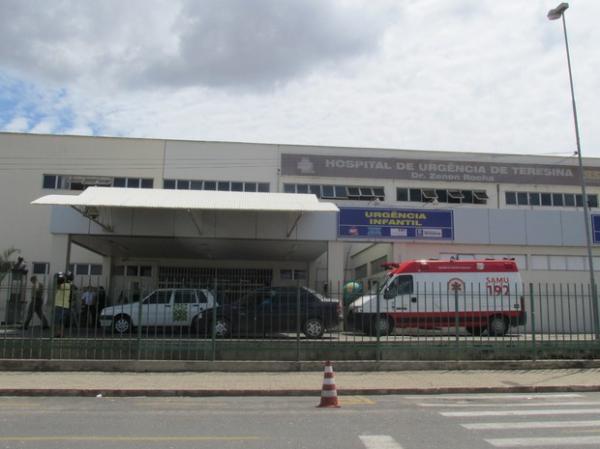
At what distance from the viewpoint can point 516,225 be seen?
24656 millimetres

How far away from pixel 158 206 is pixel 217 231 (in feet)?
9.78

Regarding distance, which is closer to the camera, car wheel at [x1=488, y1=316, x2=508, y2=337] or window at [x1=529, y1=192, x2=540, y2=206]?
car wheel at [x1=488, y1=316, x2=508, y2=337]

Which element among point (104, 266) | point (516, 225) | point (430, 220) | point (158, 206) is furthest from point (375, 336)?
point (104, 266)

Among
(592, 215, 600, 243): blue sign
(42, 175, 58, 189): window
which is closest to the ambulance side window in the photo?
(592, 215, 600, 243): blue sign

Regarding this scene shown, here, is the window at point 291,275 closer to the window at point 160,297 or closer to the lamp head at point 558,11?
the window at point 160,297

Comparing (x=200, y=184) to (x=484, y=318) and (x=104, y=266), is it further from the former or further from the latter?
(x=484, y=318)

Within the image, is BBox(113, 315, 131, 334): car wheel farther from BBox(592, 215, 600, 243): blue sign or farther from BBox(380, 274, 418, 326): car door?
BBox(592, 215, 600, 243): blue sign

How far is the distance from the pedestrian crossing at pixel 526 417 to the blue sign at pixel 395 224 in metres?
14.0

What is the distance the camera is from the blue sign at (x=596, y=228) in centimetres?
2602

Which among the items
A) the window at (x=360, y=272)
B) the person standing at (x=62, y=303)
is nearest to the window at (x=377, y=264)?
the window at (x=360, y=272)

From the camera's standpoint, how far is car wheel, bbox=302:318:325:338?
1439 centimetres

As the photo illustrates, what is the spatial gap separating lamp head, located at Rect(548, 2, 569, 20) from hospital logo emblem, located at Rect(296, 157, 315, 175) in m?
15.8

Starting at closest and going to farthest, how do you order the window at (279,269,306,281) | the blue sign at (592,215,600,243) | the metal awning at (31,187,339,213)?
1. the metal awning at (31,187,339,213)
2. the blue sign at (592,215,600,243)
3. the window at (279,269,306,281)

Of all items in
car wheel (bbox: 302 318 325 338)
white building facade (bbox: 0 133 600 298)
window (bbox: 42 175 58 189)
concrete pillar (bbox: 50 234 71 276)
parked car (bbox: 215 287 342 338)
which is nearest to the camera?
parked car (bbox: 215 287 342 338)
